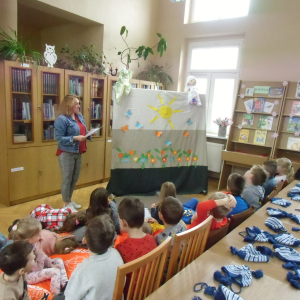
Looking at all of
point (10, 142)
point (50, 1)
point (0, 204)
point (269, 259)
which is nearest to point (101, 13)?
point (50, 1)

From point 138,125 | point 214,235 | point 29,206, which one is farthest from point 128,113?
point 214,235

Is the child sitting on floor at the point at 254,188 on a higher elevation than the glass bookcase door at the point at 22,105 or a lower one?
lower

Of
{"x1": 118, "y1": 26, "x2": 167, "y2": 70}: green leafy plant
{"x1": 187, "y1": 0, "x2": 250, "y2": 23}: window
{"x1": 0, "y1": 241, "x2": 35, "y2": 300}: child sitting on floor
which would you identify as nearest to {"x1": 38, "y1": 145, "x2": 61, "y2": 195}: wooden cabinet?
{"x1": 118, "y1": 26, "x2": 167, "y2": 70}: green leafy plant

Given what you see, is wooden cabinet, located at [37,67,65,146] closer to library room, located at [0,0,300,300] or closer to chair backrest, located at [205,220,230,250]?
library room, located at [0,0,300,300]

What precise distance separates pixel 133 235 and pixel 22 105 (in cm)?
253

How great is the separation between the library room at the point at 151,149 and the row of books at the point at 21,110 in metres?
0.01

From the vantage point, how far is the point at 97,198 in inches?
80.0

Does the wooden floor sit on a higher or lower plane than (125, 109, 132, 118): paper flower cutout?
lower

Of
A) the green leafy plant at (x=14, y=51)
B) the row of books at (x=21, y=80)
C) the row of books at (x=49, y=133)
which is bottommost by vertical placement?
the row of books at (x=49, y=133)

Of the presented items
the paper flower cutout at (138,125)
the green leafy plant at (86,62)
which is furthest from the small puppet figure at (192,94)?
the green leafy plant at (86,62)

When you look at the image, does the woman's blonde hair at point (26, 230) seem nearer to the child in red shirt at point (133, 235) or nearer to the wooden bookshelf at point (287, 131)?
the child in red shirt at point (133, 235)

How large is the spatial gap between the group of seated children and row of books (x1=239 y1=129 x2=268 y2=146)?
1607 mm

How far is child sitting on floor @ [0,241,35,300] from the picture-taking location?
1188mm

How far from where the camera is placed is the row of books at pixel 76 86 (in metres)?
3.73
